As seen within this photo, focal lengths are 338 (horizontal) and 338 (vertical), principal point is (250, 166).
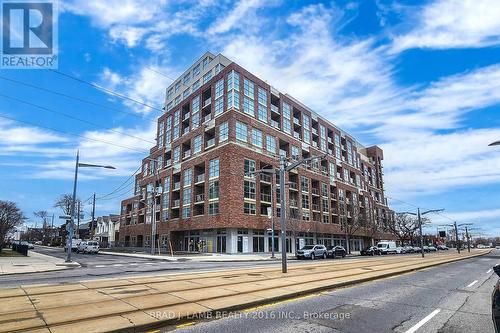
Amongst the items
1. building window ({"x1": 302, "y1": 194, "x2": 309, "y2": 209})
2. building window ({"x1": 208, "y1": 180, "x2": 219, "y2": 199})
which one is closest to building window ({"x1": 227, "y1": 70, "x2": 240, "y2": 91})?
building window ({"x1": 208, "y1": 180, "x2": 219, "y2": 199})

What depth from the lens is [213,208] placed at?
4462cm

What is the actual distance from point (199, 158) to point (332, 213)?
1155 inches

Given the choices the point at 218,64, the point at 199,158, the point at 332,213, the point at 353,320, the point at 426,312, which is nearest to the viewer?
the point at 353,320

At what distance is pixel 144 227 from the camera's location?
65.0m

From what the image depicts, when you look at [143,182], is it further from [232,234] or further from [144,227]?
[232,234]

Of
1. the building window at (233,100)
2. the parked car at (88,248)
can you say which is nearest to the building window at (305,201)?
the building window at (233,100)

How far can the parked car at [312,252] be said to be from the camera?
35625 mm

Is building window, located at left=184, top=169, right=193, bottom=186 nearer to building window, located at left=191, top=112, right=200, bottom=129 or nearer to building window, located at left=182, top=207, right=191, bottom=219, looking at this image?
building window, located at left=182, top=207, right=191, bottom=219

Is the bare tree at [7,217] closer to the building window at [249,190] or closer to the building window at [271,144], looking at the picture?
the building window at [249,190]

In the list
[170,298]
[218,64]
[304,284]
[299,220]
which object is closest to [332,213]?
[299,220]

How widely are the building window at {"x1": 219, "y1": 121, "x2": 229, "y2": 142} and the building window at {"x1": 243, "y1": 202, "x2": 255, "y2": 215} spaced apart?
9.27m

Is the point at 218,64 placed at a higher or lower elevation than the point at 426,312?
higher

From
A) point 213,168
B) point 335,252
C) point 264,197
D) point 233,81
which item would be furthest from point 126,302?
point 233,81

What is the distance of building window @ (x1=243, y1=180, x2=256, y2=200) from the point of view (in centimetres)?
4516
